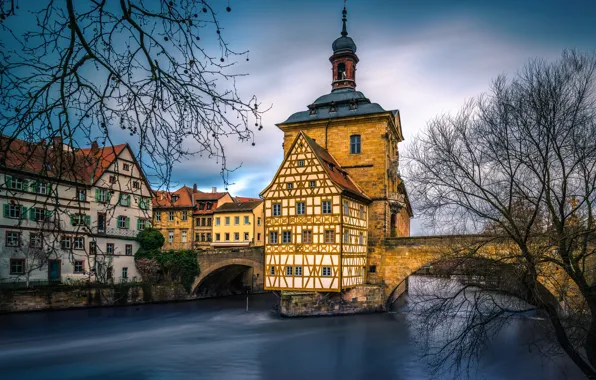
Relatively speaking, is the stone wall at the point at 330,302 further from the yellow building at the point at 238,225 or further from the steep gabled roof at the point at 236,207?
the steep gabled roof at the point at 236,207

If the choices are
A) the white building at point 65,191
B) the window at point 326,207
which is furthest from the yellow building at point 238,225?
the white building at point 65,191

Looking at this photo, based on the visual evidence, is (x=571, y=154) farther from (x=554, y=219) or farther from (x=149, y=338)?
(x=149, y=338)

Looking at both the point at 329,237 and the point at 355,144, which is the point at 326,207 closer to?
the point at 329,237

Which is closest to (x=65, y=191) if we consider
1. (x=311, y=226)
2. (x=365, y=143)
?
(x=311, y=226)

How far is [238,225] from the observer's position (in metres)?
40.0

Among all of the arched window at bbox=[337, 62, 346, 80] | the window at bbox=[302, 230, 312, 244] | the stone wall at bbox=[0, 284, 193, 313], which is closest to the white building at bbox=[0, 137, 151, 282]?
the stone wall at bbox=[0, 284, 193, 313]

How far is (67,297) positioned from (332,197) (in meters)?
14.5

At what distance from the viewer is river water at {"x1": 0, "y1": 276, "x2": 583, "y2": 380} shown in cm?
1421

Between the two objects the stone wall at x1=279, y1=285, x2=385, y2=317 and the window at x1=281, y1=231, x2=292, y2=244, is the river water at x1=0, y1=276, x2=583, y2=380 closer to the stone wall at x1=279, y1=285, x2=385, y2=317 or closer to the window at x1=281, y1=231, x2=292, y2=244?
the stone wall at x1=279, y1=285, x2=385, y2=317

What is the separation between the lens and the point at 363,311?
23.1 meters

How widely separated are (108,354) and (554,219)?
1504cm

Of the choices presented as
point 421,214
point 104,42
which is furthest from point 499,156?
point 104,42

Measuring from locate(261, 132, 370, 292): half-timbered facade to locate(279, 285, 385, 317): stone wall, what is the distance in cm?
45

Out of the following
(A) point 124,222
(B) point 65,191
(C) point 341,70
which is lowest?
(B) point 65,191
